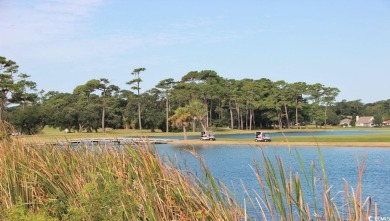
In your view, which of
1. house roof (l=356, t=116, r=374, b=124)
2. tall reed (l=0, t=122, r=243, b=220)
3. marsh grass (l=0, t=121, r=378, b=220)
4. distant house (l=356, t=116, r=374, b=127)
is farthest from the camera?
house roof (l=356, t=116, r=374, b=124)

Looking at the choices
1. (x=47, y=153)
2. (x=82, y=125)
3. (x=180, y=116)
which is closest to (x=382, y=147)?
(x=180, y=116)

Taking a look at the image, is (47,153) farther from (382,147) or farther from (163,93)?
(163,93)

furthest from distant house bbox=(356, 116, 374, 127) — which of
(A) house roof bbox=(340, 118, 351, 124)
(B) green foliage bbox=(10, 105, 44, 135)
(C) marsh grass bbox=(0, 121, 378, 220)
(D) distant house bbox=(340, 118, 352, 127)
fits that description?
(C) marsh grass bbox=(0, 121, 378, 220)

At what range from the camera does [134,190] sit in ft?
16.5

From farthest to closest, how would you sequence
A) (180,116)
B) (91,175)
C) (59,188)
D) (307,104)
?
(307,104), (180,116), (59,188), (91,175)

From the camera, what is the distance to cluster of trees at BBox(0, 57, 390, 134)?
7131 cm

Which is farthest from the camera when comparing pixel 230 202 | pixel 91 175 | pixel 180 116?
pixel 180 116

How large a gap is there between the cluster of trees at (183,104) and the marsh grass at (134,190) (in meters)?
56.7

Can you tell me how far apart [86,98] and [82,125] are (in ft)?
31.1

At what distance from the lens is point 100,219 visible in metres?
4.75

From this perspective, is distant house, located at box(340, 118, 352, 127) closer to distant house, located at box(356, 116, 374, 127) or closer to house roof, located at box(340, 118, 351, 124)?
house roof, located at box(340, 118, 351, 124)

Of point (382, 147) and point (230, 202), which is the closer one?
point (230, 202)

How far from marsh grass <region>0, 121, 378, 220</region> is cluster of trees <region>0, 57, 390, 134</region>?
56692 millimetres

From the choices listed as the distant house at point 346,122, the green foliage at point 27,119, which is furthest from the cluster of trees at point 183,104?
the distant house at point 346,122
